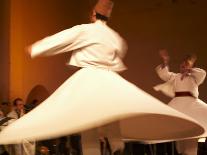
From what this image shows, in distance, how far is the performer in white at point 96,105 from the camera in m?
3.39

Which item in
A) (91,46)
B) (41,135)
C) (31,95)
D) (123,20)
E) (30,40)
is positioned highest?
(123,20)

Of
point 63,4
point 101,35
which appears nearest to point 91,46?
point 101,35

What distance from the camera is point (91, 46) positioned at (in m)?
4.05

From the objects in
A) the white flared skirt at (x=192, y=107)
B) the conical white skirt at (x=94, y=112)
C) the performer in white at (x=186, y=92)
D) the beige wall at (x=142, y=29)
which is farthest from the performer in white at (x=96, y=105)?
the beige wall at (x=142, y=29)

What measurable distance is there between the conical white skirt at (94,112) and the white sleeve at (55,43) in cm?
24

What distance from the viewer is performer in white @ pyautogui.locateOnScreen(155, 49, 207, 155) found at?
19.5ft

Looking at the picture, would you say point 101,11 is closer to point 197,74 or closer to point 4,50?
point 197,74

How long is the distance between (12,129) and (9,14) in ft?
20.3

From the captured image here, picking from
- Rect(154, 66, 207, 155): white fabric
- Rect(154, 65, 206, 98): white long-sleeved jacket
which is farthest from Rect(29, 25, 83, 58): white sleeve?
Rect(154, 65, 206, 98): white long-sleeved jacket

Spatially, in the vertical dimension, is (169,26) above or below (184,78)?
above

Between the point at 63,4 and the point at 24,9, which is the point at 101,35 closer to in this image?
the point at 24,9

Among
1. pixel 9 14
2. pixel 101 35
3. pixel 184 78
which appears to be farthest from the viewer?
pixel 9 14

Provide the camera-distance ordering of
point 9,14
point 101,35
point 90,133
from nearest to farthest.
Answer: point 90,133
point 101,35
point 9,14

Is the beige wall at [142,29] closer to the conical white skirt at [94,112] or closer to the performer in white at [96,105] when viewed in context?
the performer in white at [96,105]
